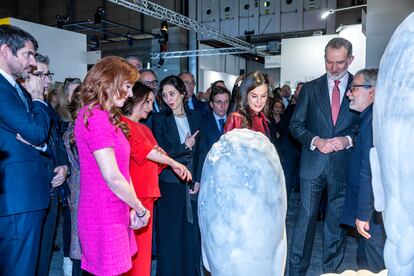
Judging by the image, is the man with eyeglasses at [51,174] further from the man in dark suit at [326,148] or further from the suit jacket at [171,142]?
the man in dark suit at [326,148]

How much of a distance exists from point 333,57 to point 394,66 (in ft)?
5.98

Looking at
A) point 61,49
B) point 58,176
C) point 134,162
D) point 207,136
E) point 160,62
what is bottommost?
point 58,176

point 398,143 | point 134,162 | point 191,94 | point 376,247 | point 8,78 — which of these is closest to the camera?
point 398,143

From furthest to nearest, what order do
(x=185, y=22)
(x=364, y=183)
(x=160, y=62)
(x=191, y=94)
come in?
(x=160, y=62), (x=185, y=22), (x=191, y=94), (x=364, y=183)

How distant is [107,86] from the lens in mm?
1837

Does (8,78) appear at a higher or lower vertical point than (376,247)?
higher

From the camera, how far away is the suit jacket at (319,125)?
2.52 m

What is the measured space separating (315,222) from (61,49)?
6.42m

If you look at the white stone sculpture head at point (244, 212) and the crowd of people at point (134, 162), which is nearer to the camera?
the white stone sculpture head at point (244, 212)

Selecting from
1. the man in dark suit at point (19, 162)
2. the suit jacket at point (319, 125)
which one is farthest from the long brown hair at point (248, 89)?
the man in dark suit at point (19, 162)

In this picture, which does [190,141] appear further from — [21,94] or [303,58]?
[303,58]

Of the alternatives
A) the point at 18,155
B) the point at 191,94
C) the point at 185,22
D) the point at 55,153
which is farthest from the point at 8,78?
the point at 185,22

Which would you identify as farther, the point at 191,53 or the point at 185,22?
the point at 191,53

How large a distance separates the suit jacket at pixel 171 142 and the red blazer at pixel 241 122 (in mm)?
611
